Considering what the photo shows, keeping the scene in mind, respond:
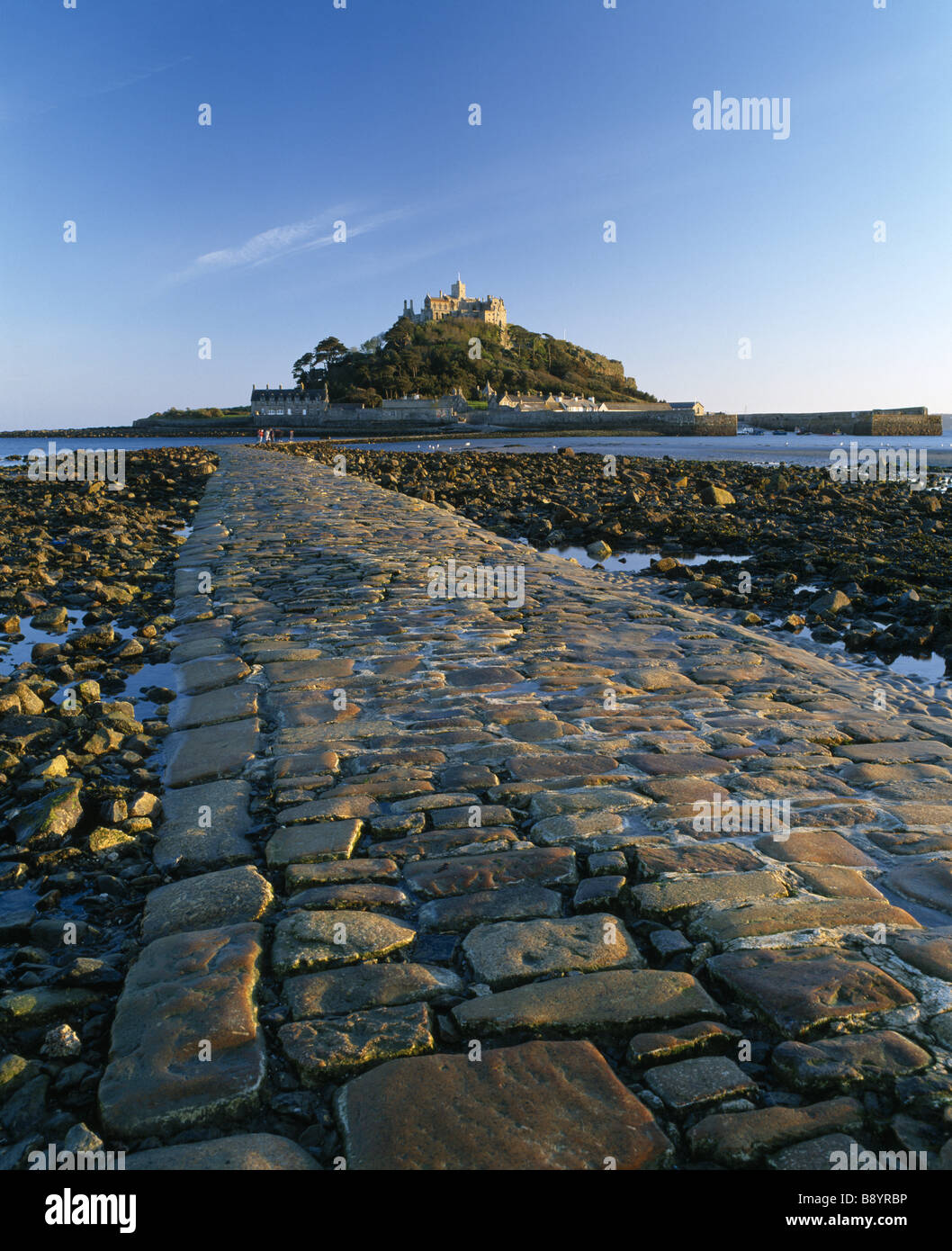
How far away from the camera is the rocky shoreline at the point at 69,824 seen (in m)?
1.83

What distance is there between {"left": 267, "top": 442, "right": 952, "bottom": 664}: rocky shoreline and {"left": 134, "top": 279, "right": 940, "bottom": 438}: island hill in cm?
5570

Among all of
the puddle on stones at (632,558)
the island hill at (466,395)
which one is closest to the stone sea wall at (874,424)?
the island hill at (466,395)

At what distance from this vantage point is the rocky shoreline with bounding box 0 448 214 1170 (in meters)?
1.83

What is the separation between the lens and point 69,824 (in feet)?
9.87

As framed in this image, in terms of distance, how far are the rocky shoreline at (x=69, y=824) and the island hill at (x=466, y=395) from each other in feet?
227

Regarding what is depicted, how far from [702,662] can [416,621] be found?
6.53 ft

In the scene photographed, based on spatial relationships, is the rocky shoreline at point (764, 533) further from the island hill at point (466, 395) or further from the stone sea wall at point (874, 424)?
the stone sea wall at point (874, 424)

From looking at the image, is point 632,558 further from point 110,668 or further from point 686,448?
point 686,448

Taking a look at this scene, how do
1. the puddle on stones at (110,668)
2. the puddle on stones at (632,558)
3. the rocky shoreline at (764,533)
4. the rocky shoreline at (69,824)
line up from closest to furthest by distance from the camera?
1. the rocky shoreline at (69,824)
2. the puddle on stones at (110,668)
3. the rocky shoreline at (764,533)
4. the puddle on stones at (632,558)

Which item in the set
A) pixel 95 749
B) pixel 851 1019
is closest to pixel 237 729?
pixel 95 749

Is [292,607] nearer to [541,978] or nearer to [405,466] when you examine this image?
[541,978]

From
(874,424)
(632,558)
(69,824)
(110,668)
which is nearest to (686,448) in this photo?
(632,558)

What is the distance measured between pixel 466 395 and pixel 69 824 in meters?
Result: 111
